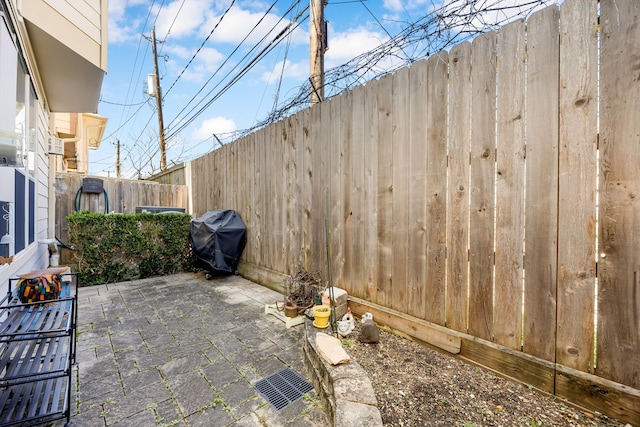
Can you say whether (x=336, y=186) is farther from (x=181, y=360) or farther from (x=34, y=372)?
(x=34, y=372)

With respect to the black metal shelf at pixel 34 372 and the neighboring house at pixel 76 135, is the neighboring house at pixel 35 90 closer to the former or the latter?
the black metal shelf at pixel 34 372

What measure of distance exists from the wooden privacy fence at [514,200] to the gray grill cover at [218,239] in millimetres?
2376

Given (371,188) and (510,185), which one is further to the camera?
(371,188)

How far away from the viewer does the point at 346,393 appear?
63.2 inches

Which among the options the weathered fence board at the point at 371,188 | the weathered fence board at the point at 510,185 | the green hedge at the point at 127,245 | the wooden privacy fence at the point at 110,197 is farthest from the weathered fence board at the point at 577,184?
the wooden privacy fence at the point at 110,197

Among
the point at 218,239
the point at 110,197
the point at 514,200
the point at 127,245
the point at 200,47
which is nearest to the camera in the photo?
the point at 514,200

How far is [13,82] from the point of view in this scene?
94.1 inches

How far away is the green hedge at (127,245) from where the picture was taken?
4.43m

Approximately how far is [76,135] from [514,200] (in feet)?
39.4

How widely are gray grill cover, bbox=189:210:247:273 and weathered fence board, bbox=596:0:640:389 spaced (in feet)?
14.4

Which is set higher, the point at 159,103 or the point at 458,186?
the point at 159,103

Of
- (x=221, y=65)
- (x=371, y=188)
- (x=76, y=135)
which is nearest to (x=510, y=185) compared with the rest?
(x=371, y=188)

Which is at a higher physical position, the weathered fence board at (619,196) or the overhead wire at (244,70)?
the overhead wire at (244,70)

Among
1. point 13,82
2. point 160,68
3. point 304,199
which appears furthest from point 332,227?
point 160,68
